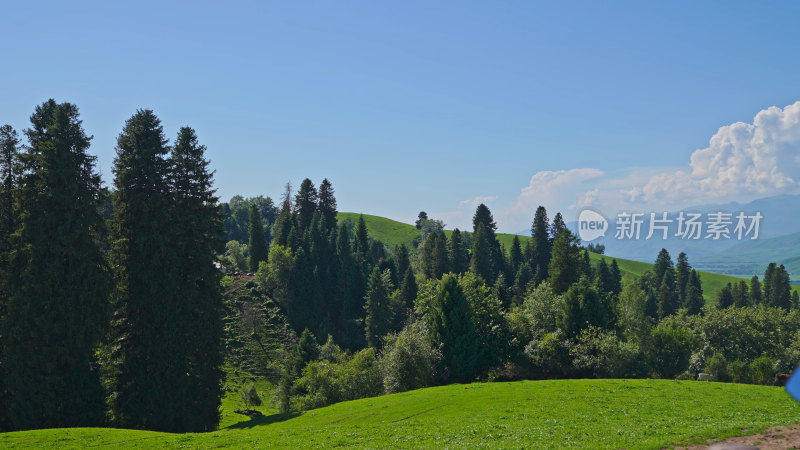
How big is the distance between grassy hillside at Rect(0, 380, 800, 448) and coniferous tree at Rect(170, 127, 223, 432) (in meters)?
7.19

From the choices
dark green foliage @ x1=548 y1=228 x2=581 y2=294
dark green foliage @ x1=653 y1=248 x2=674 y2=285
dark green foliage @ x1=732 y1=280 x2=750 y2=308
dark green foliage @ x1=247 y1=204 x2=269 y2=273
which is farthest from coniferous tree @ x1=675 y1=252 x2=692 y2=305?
dark green foliage @ x1=247 y1=204 x2=269 y2=273

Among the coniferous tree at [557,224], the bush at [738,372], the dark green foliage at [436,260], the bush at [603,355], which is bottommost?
the bush at [738,372]

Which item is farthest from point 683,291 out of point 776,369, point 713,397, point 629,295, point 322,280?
point 713,397

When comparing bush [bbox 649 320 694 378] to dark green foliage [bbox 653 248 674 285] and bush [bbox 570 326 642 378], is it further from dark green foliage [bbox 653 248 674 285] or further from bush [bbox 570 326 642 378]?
dark green foliage [bbox 653 248 674 285]

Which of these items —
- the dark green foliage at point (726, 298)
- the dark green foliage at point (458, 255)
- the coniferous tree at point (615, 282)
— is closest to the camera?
the dark green foliage at point (458, 255)

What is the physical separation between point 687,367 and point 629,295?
36.3 meters

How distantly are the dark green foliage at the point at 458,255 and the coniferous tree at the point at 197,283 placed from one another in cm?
8626

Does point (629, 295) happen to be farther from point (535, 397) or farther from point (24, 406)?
point (24, 406)

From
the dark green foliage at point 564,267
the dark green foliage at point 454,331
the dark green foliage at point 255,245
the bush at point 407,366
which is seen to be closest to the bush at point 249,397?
the bush at point 407,366

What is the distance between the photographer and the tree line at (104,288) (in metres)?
39.6

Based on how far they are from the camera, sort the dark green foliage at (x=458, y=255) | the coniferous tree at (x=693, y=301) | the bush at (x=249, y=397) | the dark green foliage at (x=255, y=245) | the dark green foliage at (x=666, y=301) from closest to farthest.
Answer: the bush at (x=249, y=397) < the dark green foliage at (x=255, y=245) < the dark green foliage at (x=458, y=255) < the dark green foliage at (x=666, y=301) < the coniferous tree at (x=693, y=301)

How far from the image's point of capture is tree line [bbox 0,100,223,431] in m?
39.6

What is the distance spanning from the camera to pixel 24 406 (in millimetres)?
38438

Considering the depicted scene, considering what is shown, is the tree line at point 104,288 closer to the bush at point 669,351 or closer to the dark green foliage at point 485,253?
the bush at point 669,351
